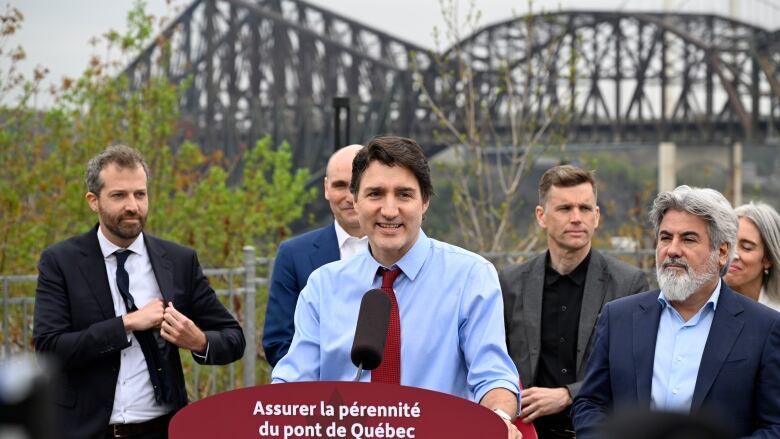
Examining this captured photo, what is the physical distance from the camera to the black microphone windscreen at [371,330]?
8.30 ft

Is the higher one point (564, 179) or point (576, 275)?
point (564, 179)

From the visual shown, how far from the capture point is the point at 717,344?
338 centimetres

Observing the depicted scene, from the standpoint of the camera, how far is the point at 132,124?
1540 centimetres

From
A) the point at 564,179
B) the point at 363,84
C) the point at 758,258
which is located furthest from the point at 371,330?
the point at 363,84

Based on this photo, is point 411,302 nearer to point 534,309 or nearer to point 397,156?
point 397,156

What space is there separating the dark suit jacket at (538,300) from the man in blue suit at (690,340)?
1.00 meters

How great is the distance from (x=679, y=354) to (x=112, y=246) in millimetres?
2171

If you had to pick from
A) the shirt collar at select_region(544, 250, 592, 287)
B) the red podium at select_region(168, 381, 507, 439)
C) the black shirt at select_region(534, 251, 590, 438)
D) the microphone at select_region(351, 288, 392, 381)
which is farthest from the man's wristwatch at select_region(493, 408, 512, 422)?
the shirt collar at select_region(544, 250, 592, 287)

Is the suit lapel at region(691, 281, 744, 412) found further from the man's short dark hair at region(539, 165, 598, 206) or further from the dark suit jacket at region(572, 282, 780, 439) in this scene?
the man's short dark hair at region(539, 165, 598, 206)

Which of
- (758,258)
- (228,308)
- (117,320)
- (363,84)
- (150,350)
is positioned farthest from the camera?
(363,84)

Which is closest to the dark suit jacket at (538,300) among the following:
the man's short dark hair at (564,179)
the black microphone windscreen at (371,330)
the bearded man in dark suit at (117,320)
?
the man's short dark hair at (564,179)

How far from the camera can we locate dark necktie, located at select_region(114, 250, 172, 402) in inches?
163

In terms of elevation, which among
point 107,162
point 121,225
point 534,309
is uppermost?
point 107,162

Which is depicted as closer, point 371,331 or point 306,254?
point 371,331
